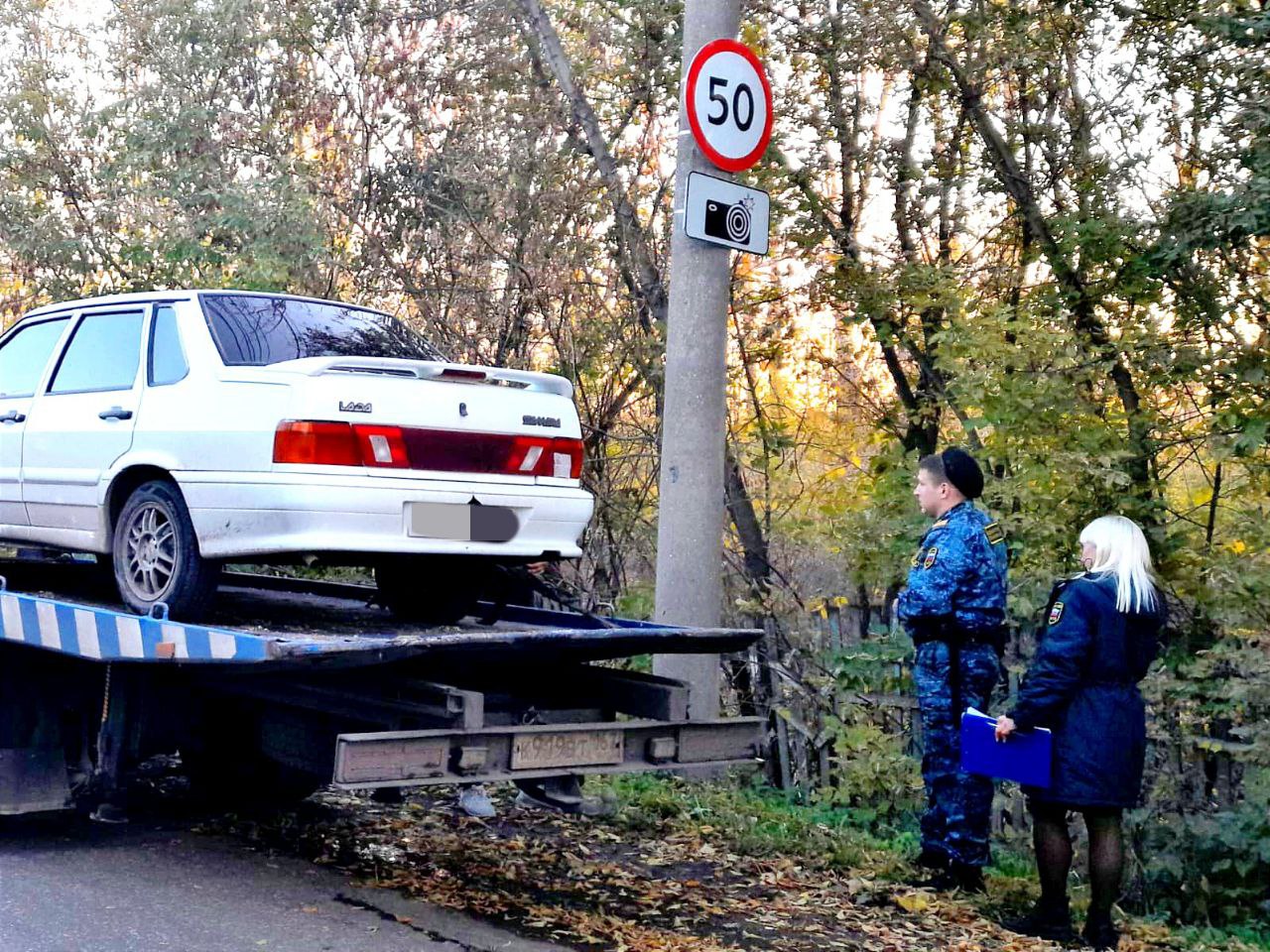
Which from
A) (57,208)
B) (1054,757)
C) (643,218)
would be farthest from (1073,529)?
(57,208)

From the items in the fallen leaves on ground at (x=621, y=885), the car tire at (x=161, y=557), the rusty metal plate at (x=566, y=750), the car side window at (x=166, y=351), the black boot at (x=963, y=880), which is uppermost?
the car side window at (x=166, y=351)

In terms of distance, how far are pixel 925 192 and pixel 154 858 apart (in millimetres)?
6403

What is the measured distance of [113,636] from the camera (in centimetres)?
538

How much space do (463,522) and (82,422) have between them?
6.77ft

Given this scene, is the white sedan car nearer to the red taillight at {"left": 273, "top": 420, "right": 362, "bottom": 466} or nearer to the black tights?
the red taillight at {"left": 273, "top": 420, "right": 362, "bottom": 466}

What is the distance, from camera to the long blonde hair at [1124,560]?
204 inches

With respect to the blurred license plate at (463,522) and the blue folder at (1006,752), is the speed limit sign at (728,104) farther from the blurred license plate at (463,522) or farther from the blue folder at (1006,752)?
the blue folder at (1006,752)

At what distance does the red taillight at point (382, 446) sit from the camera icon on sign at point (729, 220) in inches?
86.7

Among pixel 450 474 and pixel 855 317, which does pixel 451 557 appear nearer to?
pixel 450 474

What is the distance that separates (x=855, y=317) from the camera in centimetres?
933

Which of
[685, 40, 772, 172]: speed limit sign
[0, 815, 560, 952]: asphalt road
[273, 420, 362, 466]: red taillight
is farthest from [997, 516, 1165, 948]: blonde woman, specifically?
[685, 40, 772, 172]: speed limit sign

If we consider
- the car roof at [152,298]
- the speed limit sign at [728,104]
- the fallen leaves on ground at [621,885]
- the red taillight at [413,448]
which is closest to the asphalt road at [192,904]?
the fallen leaves on ground at [621,885]

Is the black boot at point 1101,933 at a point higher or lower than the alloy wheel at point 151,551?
lower

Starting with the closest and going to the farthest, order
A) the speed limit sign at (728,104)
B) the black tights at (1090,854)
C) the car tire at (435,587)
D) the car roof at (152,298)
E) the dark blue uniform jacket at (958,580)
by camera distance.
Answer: the black tights at (1090,854), the dark blue uniform jacket at (958,580), the car tire at (435,587), the car roof at (152,298), the speed limit sign at (728,104)
